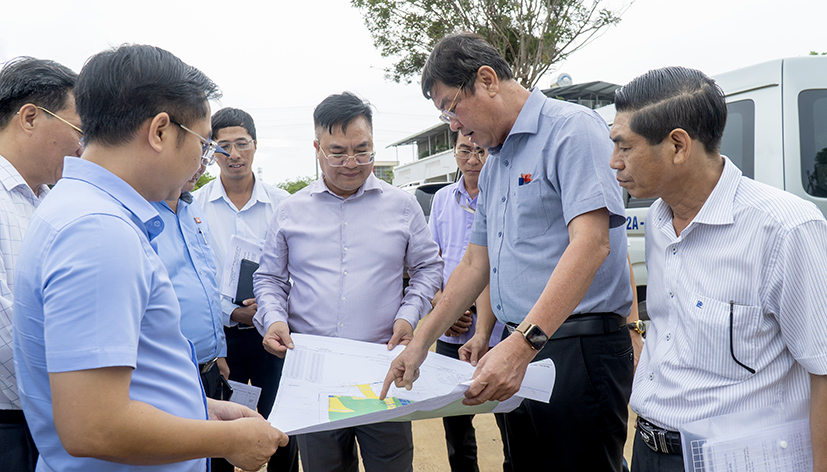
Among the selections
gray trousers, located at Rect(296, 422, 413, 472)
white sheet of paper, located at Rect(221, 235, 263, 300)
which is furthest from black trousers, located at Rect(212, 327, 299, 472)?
gray trousers, located at Rect(296, 422, 413, 472)

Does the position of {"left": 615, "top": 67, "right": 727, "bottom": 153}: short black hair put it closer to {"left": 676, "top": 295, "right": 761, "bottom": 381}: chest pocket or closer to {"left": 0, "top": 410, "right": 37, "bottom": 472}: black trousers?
{"left": 676, "top": 295, "right": 761, "bottom": 381}: chest pocket

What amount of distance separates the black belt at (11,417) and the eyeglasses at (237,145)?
1946 mm

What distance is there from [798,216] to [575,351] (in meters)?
0.75

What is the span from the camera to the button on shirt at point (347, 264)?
7.63ft

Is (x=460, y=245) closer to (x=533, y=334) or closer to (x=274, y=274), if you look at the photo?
(x=274, y=274)

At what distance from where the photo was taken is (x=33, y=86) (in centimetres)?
173

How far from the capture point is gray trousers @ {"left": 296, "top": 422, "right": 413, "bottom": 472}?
222 cm

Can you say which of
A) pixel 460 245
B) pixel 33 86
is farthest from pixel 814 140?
pixel 33 86

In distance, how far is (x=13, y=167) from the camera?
1707 mm

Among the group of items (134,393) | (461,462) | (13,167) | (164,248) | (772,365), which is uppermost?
(13,167)

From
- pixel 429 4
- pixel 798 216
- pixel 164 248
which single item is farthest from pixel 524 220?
pixel 429 4

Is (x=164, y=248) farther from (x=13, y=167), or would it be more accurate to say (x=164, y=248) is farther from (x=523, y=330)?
(x=523, y=330)

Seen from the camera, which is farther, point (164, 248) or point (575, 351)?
point (164, 248)

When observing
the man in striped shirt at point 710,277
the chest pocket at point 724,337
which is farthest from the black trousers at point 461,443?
the chest pocket at point 724,337
